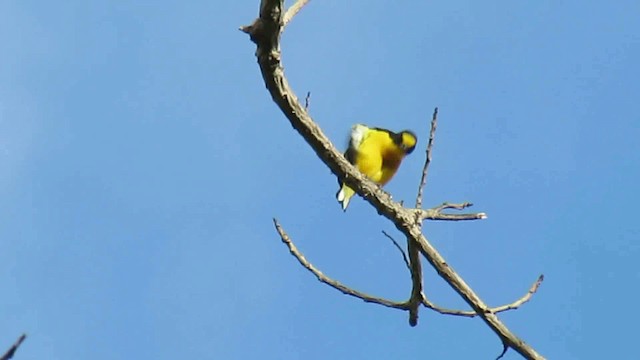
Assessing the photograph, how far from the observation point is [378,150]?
9.09m

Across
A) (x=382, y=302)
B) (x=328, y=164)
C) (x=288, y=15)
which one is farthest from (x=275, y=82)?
(x=382, y=302)

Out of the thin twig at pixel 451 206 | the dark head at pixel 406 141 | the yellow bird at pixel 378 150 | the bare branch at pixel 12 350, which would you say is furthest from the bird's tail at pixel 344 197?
the bare branch at pixel 12 350

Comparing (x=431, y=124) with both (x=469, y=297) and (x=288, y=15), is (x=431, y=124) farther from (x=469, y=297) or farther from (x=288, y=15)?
(x=288, y=15)

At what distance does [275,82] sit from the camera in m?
2.99

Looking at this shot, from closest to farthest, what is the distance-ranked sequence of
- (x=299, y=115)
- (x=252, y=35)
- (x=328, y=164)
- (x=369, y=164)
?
1. (x=252, y=35)
2. (x=299, y=115)
3. (x=328, y=164)
4. (x=369, y=164)

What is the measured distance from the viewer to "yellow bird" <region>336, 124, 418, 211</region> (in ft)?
29.5

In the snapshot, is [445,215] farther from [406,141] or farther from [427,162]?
[406,141]

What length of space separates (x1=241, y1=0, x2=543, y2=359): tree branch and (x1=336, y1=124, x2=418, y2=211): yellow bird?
483 cm

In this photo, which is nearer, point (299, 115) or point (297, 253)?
point (299, 115)

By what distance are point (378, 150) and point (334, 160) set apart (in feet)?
18.2

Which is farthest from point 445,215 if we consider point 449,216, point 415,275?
point 415,275

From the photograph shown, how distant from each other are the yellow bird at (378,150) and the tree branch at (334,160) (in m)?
4.83

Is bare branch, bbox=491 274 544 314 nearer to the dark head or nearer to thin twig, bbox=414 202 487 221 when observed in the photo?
thin twig, bbox=414 202 487 221

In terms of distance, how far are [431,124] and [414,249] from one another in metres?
0.57
